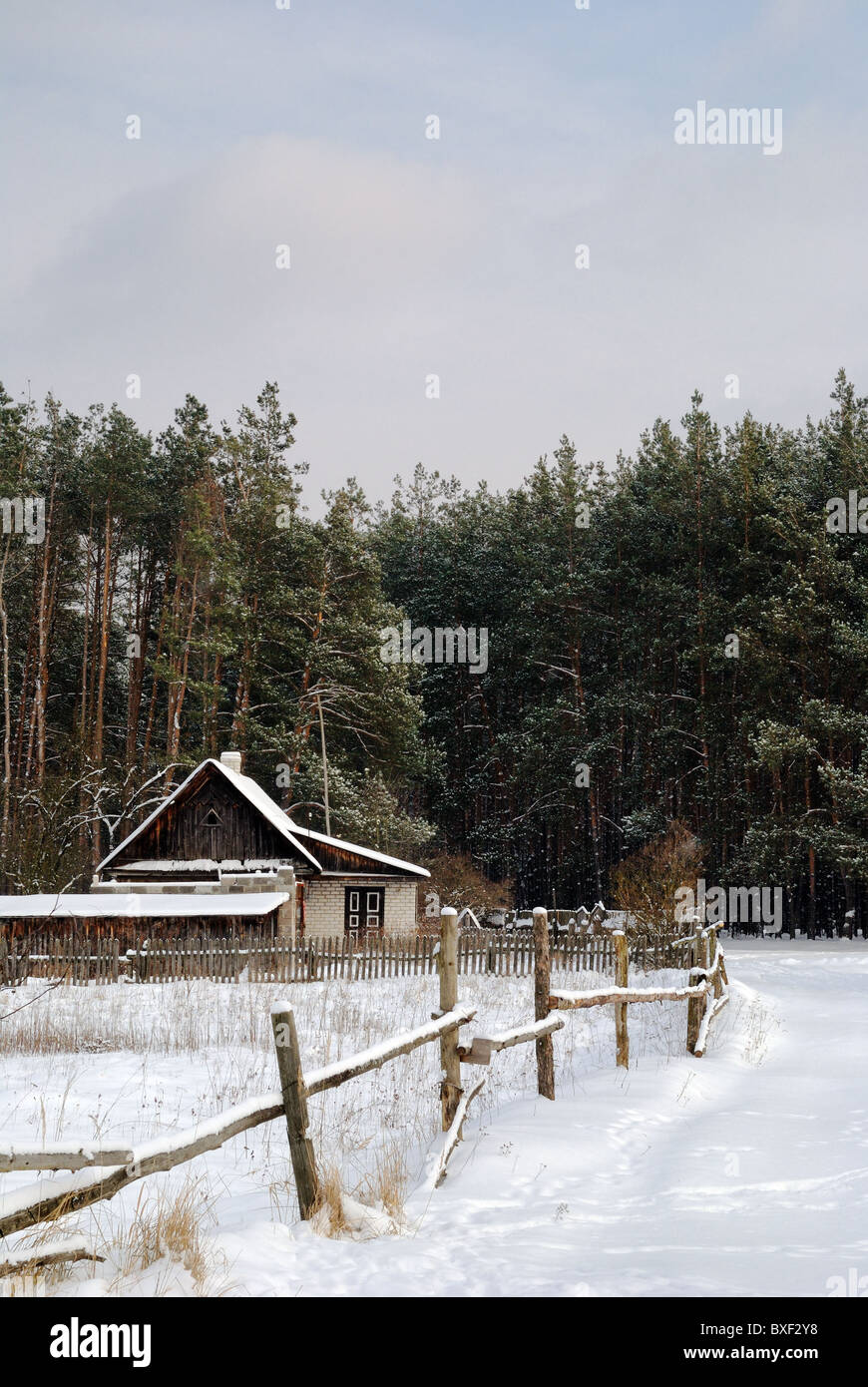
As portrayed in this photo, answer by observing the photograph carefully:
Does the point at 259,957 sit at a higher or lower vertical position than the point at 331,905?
higher

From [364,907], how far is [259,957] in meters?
14.3

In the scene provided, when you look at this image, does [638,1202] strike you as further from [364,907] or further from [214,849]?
[364,907]

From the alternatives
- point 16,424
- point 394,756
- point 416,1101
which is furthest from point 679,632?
point 416,1101

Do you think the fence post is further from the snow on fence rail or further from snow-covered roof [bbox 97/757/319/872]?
snow-covered roof [bbox 97/757/319/872]

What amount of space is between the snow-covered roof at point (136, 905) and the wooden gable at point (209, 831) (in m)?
3.98

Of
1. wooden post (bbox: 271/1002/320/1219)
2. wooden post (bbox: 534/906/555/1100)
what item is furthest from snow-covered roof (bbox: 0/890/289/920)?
wooden post (bbox: 271/1002/320/1219)

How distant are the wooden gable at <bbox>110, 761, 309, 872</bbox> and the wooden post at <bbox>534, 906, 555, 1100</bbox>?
22.8 m

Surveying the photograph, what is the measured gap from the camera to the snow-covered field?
15.9 ft

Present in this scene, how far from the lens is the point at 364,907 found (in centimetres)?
3578

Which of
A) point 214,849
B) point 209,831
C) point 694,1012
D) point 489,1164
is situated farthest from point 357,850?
point 489,1164

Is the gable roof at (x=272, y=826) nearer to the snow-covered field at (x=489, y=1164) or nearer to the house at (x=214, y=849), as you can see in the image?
the house at (x=214, y=849)

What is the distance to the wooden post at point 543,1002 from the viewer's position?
922 centimetres

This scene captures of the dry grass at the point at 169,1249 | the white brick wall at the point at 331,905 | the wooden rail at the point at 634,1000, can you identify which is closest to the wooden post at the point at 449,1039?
the wooden rail at the point at 634,1000
